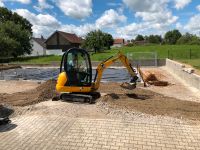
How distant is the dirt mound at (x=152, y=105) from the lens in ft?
26.8

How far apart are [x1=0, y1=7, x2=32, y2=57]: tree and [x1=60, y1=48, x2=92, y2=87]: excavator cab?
91.0ft

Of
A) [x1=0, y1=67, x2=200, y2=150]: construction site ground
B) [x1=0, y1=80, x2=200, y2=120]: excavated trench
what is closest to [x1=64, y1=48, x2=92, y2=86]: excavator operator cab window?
[x1=0, y1=67, x2=200, y2=150]: construction site ground

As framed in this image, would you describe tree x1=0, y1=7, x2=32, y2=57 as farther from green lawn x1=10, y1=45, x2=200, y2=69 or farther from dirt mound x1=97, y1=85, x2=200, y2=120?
dirt mound x1=97, y1=85, x2=200, y2=120

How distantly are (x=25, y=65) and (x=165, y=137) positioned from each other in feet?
83.5

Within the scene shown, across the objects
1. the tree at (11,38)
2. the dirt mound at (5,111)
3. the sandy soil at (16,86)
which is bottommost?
the dirt mound at (5,111)

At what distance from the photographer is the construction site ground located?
607 centimetres

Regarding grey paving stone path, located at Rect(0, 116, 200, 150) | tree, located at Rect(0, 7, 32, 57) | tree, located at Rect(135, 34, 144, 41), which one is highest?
tree, located at Rect(135, 34, 144, 41)

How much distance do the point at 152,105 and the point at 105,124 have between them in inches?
100

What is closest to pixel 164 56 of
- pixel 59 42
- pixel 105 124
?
pixel 105 124

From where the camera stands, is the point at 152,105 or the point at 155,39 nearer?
the point at 152,105

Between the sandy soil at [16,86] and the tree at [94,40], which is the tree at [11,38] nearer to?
the tree at [94,40]

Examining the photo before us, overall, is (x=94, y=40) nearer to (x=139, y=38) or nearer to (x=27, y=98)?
(x=27, y=98)

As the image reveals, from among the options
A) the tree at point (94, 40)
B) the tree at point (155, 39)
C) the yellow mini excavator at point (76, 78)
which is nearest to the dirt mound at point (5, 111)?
the yellow mini excavator at point (76, 78)

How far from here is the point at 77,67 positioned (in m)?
9.98
